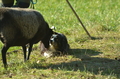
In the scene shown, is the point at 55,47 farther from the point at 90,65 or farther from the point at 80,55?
the point at 90,65

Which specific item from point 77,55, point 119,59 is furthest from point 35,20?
point 119,59

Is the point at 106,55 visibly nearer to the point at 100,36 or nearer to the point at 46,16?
the point at 100,36

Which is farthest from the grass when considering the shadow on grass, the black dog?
the black dog

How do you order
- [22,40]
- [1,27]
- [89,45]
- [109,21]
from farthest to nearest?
[109,21] → [89,45] → [22,40] → [1,27]

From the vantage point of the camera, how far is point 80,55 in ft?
24.6

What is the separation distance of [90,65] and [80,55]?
0.98m

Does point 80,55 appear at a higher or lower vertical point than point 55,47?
lower

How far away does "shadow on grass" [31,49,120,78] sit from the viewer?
611 cm

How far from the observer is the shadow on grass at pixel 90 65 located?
20.1 feet

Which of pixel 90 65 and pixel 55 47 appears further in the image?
pixel 55 47

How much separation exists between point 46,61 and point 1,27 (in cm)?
161

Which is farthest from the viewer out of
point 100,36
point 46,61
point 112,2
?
point 112,2

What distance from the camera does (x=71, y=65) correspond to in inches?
258

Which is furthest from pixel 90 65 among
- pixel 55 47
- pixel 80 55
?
pixel 55 47
